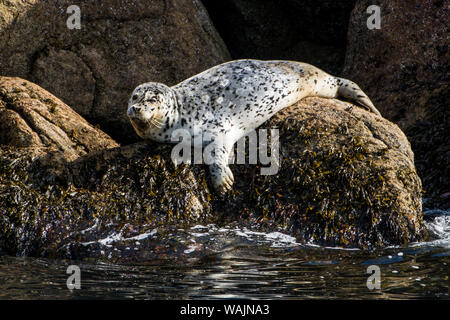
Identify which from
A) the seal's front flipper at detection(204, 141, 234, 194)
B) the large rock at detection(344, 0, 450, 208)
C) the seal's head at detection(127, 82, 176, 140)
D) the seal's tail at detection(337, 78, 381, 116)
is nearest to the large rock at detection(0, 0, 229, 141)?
the seal's head at detection(127, 82, 176, 140)

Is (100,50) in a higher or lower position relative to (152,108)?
higher

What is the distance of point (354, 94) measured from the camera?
7008mm

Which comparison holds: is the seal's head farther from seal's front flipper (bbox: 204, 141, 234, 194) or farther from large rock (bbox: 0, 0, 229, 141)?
large rock (bbox: 0, 0, 229, 141)

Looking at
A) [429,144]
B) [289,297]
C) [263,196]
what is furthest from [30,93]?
[429,144]

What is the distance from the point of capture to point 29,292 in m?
4.11

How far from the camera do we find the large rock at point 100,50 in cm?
738

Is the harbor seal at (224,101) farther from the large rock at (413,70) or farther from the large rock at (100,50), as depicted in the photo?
the large rock at (100,50)

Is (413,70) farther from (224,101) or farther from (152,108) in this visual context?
(152,108)

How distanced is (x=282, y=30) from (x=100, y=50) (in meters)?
2.76

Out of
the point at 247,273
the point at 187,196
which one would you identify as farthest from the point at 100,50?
the point at 247,273

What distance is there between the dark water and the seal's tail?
1.86 meters

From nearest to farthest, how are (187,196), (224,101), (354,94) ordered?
1. (187,196)
2. (224,101)
3. (354,94)

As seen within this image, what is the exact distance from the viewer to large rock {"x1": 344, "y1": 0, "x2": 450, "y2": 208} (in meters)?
7.10
